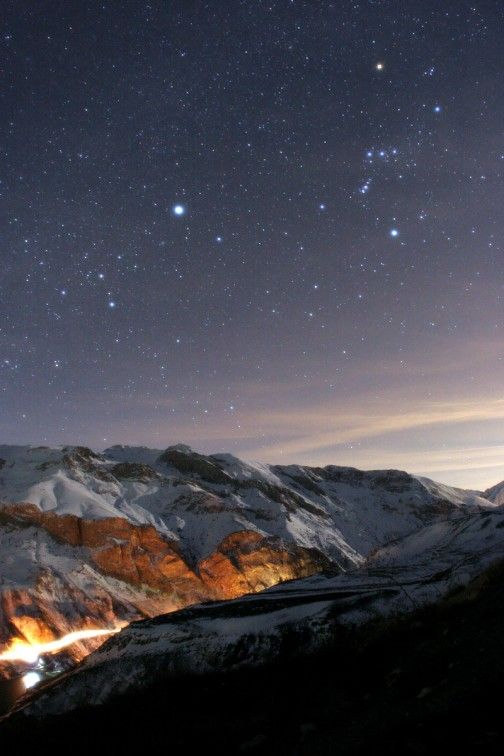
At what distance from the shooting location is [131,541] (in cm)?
6144

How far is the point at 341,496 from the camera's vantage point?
125 metres

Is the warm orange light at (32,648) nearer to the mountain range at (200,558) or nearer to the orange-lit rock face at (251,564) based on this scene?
the mountain range at (200,558)

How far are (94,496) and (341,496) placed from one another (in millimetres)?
76527

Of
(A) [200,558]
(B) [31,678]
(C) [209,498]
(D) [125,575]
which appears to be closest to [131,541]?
(D) [125,575]

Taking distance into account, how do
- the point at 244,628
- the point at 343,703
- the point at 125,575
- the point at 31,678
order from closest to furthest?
the point at 343,703, the point at 244,628, the point at 31,678, the point at 125,575

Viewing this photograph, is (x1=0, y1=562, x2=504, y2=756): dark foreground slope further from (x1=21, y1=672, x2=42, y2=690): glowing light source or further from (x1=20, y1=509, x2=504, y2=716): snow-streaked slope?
(x1=21, y1=672, x2=42, y2=690): glowing light source

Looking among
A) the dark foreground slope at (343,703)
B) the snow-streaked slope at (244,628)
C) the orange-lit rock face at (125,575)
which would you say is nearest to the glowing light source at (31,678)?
the orange-lit rock face at (125,575)

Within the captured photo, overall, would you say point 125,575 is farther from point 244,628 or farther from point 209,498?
point 244,628

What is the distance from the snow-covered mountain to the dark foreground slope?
3548 centimetres

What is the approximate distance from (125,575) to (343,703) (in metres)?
60.4

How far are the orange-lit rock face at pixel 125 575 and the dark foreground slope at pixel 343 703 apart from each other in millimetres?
44408

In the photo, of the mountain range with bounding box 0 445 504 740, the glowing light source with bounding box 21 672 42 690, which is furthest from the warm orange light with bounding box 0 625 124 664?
the glowing light source with bounding box 21 672 42 690

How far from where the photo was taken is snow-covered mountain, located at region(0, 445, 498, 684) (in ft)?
157

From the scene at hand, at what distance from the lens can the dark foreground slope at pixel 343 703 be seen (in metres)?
4.05
